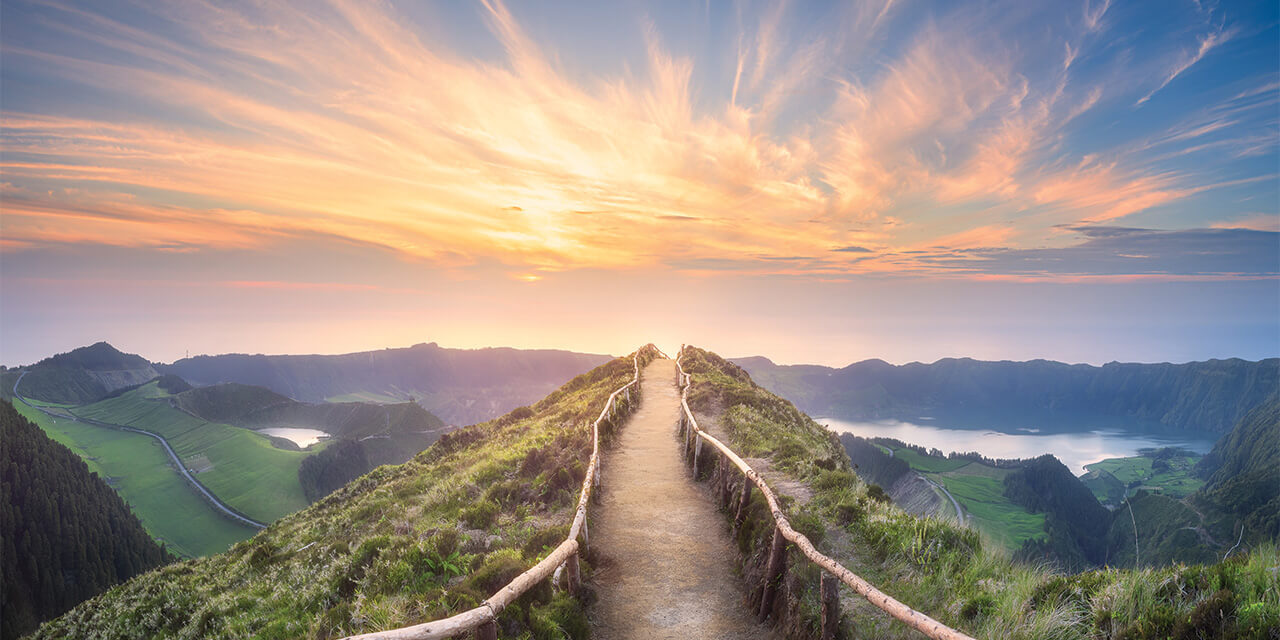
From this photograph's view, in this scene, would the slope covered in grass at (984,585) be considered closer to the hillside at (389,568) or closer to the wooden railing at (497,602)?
the wooden railing at (497,602)

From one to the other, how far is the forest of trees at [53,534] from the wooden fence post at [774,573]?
532ft

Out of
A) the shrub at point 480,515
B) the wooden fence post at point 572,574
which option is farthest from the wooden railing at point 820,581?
the shrub at point 480,515

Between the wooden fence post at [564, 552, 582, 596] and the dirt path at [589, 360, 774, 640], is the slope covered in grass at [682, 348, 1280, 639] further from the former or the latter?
the wooden fence post at [564, 552, 582, 596]

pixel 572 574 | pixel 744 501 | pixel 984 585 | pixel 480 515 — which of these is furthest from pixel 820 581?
pixel 480 515

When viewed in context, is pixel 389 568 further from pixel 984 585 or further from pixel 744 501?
pixel 984 585

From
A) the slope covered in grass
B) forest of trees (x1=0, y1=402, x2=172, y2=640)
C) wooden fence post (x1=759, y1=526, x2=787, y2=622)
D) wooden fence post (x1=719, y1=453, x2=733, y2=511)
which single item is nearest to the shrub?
wooden fence post (x1=719, y1=453, x2=733, y2=511)

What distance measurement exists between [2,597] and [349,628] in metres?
172

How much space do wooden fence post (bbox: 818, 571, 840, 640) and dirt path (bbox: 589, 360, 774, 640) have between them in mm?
1999

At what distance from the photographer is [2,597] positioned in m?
112

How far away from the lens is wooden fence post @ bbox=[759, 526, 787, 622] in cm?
941

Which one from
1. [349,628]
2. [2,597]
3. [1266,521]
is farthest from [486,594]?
[1266,521]

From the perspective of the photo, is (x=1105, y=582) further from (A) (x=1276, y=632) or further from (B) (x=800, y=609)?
(B) (x=800, y=609)

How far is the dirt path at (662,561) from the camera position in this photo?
954 cm

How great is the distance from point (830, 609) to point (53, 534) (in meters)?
195
